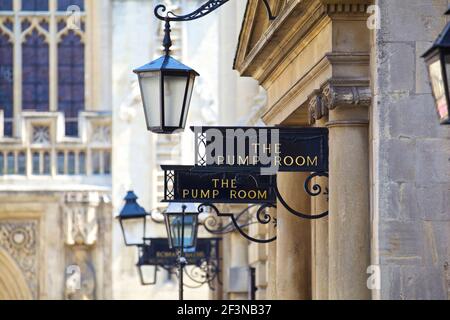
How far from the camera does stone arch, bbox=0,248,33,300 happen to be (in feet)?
124

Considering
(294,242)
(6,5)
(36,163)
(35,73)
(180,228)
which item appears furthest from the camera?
(6,5)

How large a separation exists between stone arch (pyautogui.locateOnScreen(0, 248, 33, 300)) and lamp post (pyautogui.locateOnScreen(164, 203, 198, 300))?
17.7 m

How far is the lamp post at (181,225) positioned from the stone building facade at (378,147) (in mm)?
5772

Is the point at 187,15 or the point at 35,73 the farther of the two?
the point at 35,73

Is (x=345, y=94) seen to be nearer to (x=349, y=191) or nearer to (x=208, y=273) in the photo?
(x=349, y=191)

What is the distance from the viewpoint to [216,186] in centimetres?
1370

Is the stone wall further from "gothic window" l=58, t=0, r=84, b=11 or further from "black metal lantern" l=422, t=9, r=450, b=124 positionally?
"gothic window" l=58, t=0, r=84, b=11

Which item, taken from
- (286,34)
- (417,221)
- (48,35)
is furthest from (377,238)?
(48,35)

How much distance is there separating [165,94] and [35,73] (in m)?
27.8

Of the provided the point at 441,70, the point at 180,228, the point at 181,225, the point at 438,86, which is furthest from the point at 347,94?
the point at 180,228

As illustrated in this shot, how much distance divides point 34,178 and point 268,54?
2325 cm

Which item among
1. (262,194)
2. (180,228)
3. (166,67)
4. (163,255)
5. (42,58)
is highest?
(42,58)

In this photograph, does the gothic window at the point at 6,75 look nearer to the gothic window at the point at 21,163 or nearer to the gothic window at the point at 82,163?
the gothic window at the point at 21,163

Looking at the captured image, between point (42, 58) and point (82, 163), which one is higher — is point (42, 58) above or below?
above
